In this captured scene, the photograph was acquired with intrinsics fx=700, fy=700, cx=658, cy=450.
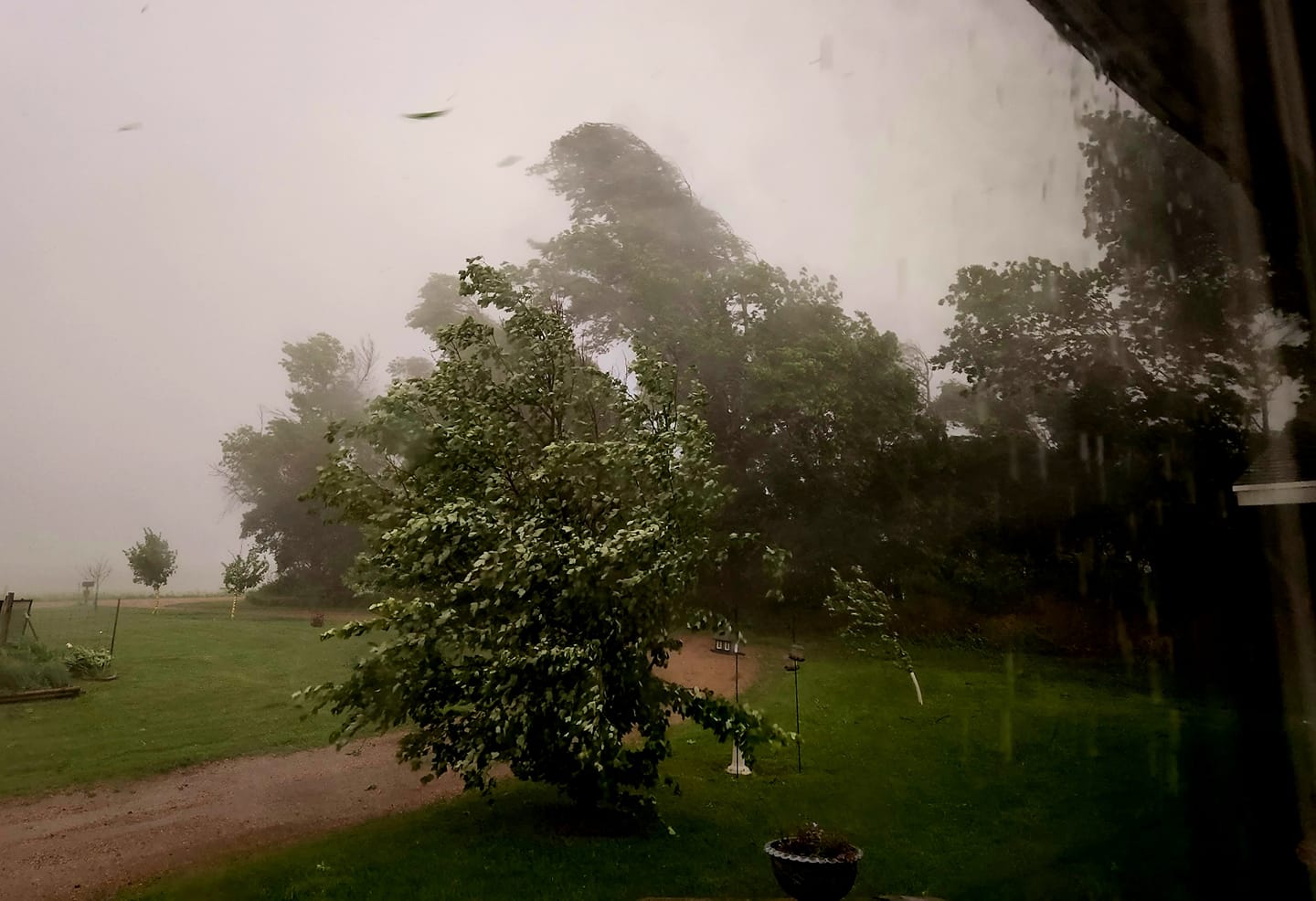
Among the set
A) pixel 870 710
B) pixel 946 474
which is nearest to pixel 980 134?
pixel 946 474

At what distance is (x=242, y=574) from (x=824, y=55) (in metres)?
16.1

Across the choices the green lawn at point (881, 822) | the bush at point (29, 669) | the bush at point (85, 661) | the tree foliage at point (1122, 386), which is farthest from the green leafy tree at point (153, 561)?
the tree foliage at point (1122, 386)

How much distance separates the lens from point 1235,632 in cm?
1048

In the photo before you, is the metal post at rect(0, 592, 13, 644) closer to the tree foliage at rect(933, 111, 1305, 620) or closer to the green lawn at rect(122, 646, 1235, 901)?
the green lawn at rect(122, 646, 1235, 901)

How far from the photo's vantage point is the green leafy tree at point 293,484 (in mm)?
11742

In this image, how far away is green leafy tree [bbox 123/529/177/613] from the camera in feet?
29.6

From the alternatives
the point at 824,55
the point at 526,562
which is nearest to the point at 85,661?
the point at 526,562

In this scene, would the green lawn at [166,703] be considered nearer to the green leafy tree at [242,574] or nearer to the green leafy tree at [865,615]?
the green leafy tree at [242,574]

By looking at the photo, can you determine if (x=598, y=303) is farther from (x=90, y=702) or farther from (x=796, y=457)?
(x=90, y=702)

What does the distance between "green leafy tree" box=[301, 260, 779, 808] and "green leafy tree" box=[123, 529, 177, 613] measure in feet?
15.6

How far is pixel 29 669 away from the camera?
22.6ft

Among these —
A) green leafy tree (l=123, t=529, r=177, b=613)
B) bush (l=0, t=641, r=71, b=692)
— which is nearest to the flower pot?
bush (l=0, t=641, r=71, b=692)

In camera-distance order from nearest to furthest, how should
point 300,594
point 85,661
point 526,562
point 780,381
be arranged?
point 526,562 → point 85,661 → point 300,594 → point 780,381

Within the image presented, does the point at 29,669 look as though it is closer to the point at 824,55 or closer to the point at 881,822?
the point at 881,822
